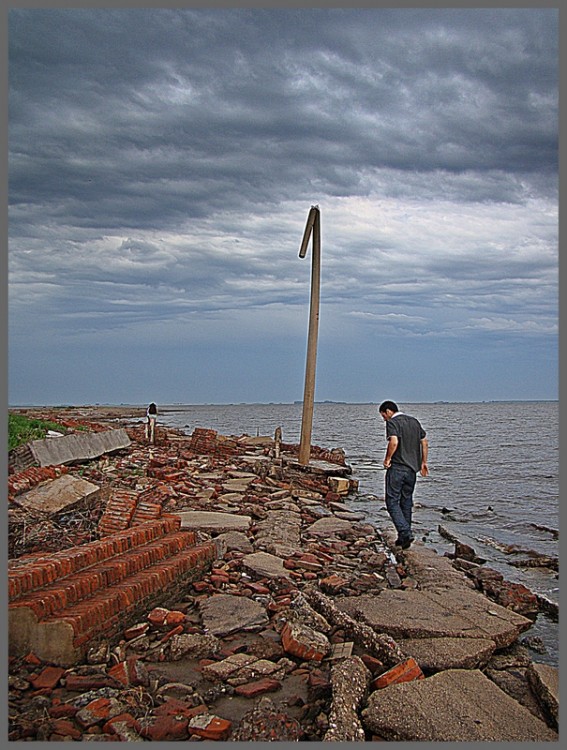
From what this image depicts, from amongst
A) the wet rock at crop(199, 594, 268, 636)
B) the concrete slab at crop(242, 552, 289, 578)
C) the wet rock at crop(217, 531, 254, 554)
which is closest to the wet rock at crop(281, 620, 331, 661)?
the wet rock at crop(199, 594, 268, 636)

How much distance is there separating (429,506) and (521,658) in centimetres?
868

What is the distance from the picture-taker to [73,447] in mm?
12844

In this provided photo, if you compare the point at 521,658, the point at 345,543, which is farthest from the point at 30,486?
the point at 521,658

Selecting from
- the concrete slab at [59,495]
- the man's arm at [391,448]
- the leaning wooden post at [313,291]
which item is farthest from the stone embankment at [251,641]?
the leaning wooden post at [313,291]

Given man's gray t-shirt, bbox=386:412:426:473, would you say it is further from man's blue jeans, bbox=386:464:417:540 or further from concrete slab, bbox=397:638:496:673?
concrete slab, bbox=397:638:496:673

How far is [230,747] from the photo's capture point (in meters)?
2.86

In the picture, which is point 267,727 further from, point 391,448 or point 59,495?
point 59,495

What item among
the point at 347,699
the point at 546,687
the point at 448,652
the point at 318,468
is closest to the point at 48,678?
the point at 347,699

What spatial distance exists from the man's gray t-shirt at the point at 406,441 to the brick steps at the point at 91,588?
3.29m

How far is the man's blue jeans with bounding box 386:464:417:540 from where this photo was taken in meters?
7.93

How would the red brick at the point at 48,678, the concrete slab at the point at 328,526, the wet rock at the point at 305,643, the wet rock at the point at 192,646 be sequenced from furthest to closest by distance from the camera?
the concrete slab at the point at 328,526 → the wet rock at the point at 192,646 → the wet rock at the point at 305,643 → the red brick at the point at 48,678

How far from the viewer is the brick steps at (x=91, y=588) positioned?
3.79 m

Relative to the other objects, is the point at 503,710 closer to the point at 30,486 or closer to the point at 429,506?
the point at 30,486

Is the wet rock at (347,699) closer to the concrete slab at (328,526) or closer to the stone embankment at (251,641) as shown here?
the stone embankment at (251,641)
